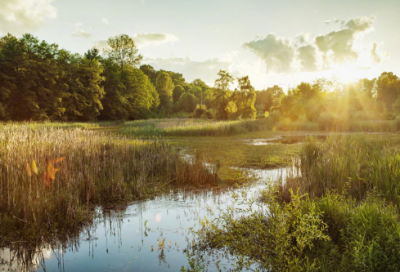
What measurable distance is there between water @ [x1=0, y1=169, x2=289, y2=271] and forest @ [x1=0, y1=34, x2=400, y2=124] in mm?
20134

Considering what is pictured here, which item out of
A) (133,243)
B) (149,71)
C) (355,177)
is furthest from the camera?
(149,71)

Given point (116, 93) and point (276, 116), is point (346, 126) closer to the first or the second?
point (276, 116)

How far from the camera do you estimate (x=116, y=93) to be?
39.6 m

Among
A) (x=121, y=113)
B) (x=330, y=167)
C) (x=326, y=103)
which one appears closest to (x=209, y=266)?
(x=330, y=167)

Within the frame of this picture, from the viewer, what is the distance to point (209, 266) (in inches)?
126

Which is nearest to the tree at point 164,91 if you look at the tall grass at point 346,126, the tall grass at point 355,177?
the tall grass at point 346,126

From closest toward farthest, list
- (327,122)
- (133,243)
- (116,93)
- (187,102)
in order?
(133,243)
(327,122)
(116,93)
(187,102)

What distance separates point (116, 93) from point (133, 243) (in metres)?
38.6

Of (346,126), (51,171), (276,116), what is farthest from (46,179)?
(276,116)

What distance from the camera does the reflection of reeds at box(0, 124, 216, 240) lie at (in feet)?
13.3

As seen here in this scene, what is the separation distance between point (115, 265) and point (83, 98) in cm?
3470

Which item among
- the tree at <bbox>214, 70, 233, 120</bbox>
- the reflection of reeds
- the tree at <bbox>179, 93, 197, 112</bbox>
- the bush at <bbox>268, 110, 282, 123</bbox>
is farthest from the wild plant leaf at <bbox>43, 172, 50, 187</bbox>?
the tree at <bbox>179, 93, 197, 112</bbox>

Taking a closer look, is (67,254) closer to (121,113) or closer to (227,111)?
(227,111)

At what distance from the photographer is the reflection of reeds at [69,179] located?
407 centimetres
